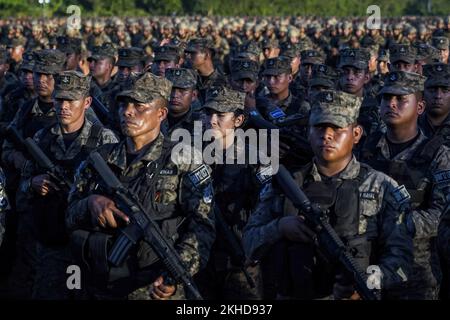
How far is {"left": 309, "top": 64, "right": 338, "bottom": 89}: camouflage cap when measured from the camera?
36.9 ft

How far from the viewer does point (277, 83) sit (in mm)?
11578

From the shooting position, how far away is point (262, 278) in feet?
24.7

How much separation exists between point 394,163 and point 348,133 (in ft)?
5.47

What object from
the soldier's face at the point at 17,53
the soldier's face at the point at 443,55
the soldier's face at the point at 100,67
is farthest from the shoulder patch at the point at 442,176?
the soldier's face at the point at 17,53

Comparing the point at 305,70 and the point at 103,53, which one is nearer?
the point at 103,53

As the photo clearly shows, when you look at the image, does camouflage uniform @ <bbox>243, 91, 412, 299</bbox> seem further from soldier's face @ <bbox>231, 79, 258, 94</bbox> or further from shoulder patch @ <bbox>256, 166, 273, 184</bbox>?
soldier's face @ <bbox>231, 79, 258, 94</bbox>

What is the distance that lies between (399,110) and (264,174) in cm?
120

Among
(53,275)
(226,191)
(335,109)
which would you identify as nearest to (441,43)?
(226,191)

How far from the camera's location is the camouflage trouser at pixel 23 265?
9.10 m

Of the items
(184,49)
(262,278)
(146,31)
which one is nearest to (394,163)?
(262,278)

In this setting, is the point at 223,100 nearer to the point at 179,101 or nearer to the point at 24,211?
the point at 179,101

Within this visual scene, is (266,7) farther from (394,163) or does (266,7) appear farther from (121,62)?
(394,163)

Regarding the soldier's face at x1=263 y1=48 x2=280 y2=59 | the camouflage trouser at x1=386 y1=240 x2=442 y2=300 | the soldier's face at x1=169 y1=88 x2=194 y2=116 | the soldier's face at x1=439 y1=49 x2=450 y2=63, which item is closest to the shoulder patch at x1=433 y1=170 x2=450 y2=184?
the camouflage trouser at x1=386 y1=240 x2=442 y2=300

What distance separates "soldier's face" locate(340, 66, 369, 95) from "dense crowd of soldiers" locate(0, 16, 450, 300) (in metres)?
0.03
